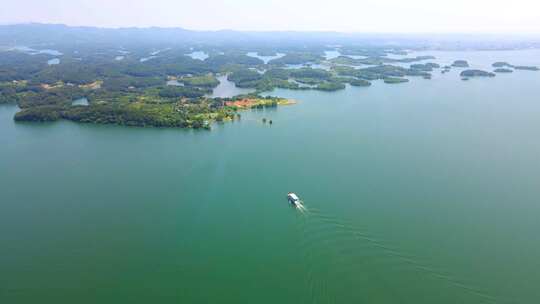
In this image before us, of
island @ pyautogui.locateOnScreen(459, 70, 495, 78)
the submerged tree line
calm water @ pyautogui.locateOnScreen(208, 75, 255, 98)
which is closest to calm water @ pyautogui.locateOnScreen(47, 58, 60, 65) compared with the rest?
the submerged tree line

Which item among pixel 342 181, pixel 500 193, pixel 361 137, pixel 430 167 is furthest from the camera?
pixel 361 137

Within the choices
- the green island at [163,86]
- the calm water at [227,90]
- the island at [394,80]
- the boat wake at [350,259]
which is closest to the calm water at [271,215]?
the boat wake at [350,259]

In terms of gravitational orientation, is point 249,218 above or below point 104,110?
below

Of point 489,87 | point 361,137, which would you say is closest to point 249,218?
point 361,137

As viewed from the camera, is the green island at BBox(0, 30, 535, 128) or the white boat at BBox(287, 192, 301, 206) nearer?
the white boat at BBox(287, 192, 301, 206)

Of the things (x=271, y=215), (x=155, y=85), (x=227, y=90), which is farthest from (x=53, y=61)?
(x=271, y=215)

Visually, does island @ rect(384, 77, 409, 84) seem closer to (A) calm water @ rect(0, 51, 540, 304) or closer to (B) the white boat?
(A) calm water @ rect(0, 51, 540, 304)

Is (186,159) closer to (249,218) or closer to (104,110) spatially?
(249,218)

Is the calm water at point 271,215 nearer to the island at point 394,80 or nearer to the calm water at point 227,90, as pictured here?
the calm water at point 227,90

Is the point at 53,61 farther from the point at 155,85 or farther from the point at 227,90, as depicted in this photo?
the point at 227,90
